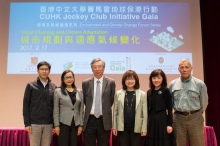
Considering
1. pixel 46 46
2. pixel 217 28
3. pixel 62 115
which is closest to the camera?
pixel 62 115

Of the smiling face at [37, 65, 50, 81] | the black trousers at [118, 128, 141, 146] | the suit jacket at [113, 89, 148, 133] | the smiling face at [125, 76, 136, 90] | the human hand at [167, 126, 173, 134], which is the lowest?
the black trousers at [118, 128, 141, 146]

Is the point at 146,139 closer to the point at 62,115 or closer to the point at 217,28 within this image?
the point at 62,115

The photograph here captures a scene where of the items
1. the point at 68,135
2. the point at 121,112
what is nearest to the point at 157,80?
the point at 121,112

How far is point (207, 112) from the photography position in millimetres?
4652

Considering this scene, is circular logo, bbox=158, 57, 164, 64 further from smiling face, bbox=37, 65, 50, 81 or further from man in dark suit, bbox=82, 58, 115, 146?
smiling face, bbox=37, 65, 50, 81

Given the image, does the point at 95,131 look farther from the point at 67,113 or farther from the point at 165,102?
the point at 165,102

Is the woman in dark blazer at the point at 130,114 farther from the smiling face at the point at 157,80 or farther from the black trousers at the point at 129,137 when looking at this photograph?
the smiling face at the point at 157,80

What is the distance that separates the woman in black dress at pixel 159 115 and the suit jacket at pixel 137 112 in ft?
0.28

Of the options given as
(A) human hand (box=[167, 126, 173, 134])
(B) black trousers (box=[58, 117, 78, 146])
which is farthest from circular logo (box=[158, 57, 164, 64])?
(B) black trousers (box=[58, 117, 78, 146])

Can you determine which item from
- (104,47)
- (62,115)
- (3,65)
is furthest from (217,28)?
(3,65)

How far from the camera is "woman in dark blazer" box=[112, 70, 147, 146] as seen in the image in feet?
8.25

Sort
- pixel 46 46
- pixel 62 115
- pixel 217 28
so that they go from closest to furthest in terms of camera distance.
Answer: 1. pixel 62 115
2. pixel 46 46
3. pixel 217 28

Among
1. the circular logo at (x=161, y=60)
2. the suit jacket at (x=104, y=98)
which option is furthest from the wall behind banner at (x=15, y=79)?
the suit jacket at (x=104, y=98)

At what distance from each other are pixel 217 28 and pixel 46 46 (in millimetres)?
3213
